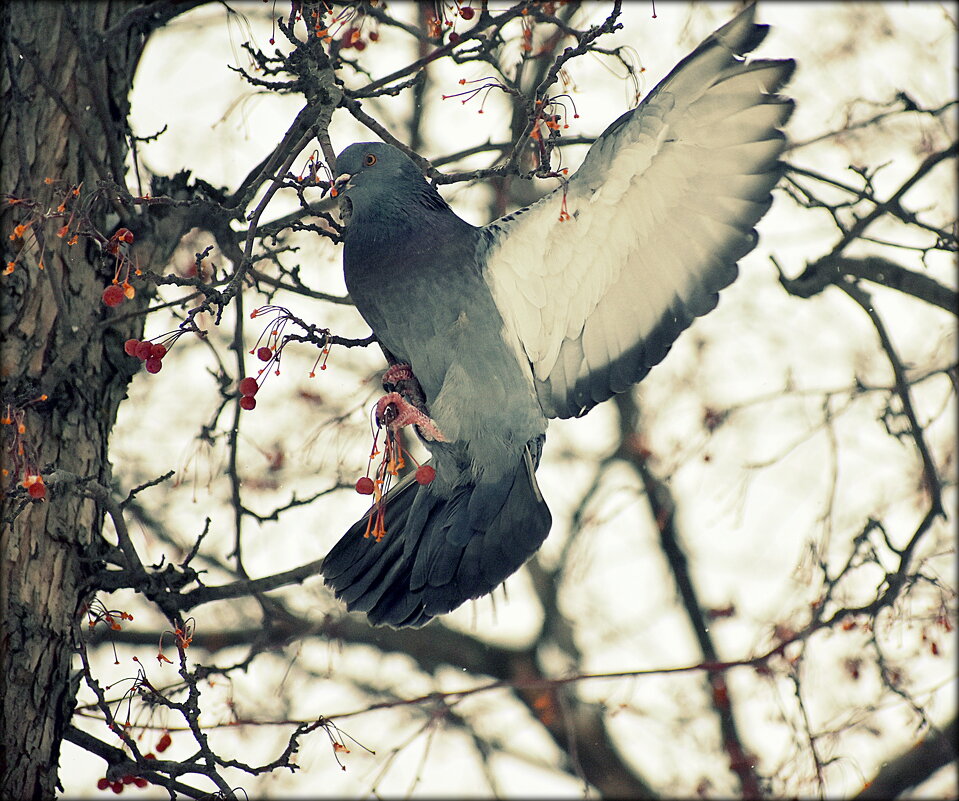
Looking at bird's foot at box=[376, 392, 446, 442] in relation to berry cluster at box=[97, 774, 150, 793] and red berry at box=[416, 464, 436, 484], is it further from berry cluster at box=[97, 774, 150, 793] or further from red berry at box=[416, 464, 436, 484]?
berry cluster at box=[97, 774, 150, 793]

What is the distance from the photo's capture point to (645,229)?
2438 millimetres

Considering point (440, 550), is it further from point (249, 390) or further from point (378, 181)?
point (378, 181)

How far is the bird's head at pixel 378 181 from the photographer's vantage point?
2707mm

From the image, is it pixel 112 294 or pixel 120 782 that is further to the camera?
pixel 120 782

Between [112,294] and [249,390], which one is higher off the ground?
[112,294]

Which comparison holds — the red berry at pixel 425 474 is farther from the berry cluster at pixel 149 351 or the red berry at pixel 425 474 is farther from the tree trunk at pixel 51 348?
the tree trunk at pixel 51 348

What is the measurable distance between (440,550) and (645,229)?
1.03 m

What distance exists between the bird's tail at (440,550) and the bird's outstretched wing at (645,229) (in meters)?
0.30

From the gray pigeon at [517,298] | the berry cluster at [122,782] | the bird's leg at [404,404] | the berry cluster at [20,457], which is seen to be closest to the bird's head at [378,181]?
the gray pigeon at [517,298]

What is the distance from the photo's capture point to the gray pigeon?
2.31m

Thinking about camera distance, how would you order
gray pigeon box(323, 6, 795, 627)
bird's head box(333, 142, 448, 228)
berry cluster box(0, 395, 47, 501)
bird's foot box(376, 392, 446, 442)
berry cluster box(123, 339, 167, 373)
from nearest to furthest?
berry cluster box(0, 395, 47, 501) < berry cluster box(123, 339, 167, 373) < gray pigeon box(323, 6, 795, 627) < bird's foot box(376, 392, 446, 442) < bird's head box(333, 142, 448, 228)

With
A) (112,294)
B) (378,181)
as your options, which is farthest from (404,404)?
(112,294)

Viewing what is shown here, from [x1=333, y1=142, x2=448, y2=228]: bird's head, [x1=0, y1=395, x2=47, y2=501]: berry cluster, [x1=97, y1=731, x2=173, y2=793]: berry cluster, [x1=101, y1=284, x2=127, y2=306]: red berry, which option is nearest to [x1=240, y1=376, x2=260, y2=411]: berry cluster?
[x1=101, y1=284, x2=127, y2=306]: red berry

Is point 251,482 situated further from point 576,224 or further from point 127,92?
point 576,224
